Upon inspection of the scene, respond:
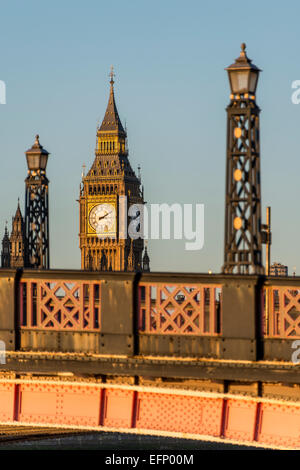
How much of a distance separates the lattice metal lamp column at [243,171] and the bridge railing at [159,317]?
492mm

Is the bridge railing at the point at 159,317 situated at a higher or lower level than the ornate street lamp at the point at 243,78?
lower

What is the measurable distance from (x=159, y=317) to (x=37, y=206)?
1410 cm

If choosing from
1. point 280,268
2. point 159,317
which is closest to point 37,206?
point 159,317

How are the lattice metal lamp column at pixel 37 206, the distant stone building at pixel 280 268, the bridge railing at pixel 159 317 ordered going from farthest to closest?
the distant stone building at pixel 280 268
the lattice metal lamp column at pixel 37 206
the bridge railing at pixel 159 317

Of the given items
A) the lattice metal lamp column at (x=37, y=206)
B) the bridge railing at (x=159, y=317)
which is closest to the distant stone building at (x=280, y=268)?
the lattice metal lamp column at (x=37, y=206)

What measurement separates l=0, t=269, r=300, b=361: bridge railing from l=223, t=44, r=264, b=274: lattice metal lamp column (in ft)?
1.61

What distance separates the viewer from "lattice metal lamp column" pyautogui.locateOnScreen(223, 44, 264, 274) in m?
25.1

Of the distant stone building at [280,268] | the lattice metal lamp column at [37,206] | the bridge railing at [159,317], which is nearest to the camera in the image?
the bridge railing at [159,317]

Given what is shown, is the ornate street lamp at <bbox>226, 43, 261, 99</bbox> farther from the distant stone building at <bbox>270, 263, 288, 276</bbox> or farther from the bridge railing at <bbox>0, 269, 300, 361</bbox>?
the distant stone building at <bbox>270, 263, 288, 276</bbox>

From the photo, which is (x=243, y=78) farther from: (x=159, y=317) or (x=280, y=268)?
(x=280, y=268)

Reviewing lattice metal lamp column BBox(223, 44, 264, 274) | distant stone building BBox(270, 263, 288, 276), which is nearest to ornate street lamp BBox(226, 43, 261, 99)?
lattice metal lamp column BBox(223, 44, 264, 274)

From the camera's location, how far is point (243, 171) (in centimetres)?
2519

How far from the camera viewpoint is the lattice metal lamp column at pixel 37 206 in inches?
1512

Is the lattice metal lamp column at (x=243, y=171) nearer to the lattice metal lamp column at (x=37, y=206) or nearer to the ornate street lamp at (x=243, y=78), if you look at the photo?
the ornate street lamp at (x=243, y=78)
